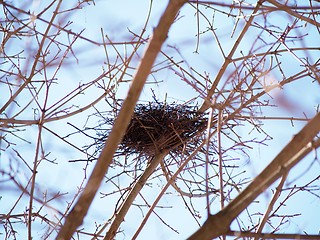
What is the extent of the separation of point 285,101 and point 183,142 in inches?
61.6

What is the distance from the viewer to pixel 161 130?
3082mm

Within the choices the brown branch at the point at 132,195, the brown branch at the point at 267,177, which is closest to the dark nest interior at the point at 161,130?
the brown branch at the point at 132,195

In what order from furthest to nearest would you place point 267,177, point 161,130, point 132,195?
1. point 161,130
2. point 132,195
3. point 267,177

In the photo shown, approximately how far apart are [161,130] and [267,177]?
177 cm

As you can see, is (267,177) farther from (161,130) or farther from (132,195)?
(161,130)

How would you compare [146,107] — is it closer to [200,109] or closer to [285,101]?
[200,109]

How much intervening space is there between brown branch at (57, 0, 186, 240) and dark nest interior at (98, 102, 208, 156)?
63.7 inches

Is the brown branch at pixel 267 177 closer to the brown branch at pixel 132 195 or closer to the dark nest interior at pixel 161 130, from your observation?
the brown branch at pixel 132 195

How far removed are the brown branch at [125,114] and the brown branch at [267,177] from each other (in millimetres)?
260

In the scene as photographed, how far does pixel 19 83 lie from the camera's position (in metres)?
2.72

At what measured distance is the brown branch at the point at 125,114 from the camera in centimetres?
132

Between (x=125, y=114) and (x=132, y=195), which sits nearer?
(x=125, y=114)

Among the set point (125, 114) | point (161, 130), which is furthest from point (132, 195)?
point (125, 114)

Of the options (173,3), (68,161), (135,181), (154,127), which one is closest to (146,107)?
(154,127)
